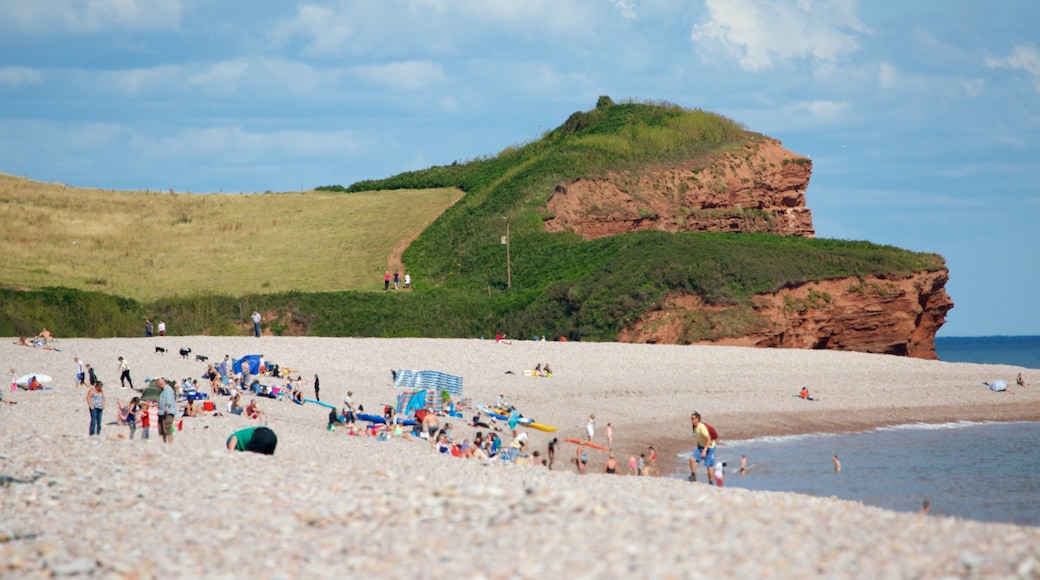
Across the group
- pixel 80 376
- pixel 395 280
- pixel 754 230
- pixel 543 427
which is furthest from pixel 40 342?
pixel 754 230

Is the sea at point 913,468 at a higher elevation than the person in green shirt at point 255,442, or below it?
below

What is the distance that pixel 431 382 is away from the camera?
1182 inches

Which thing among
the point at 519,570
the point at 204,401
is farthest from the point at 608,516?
the point at 204,401

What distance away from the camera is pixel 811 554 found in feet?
33.5

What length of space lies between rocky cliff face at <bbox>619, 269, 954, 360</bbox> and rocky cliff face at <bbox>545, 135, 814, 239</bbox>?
49.3 feet

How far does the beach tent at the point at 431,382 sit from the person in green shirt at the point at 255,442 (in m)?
11.8

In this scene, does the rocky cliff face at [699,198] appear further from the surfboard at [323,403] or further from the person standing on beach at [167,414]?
the person standing on beach at [167,414]

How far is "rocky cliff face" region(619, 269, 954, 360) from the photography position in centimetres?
4531

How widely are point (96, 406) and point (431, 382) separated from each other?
1197 cm

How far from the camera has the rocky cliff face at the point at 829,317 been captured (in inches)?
1784

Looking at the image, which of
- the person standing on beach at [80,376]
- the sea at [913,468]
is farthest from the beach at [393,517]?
the person standing on beach at [80,376]

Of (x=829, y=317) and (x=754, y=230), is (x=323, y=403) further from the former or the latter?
(x=754, y=230)

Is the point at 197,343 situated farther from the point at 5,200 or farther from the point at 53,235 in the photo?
the point at 5,200

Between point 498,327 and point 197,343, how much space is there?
1545 centimetres
